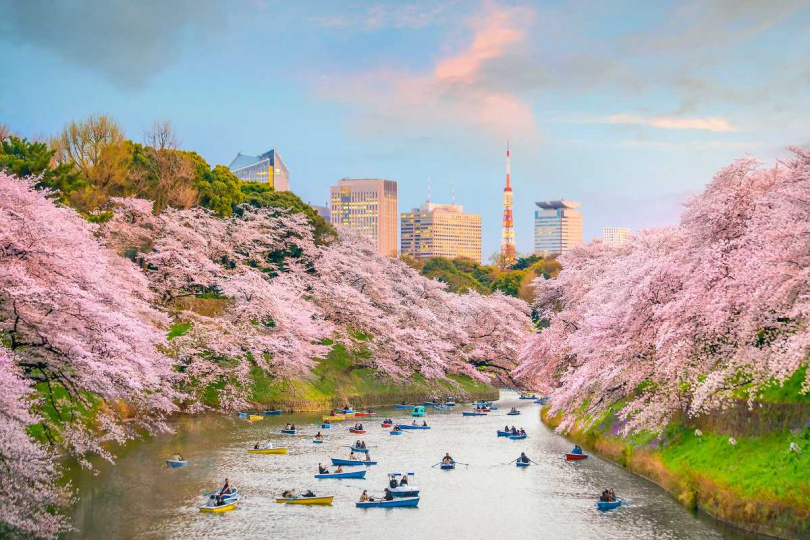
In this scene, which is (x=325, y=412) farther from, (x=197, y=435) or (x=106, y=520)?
(x=106, y=520)

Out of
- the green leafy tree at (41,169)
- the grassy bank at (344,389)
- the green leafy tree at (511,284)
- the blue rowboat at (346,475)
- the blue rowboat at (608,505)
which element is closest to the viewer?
the blue rowboat at (608,505)

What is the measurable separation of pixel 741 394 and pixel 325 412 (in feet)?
132

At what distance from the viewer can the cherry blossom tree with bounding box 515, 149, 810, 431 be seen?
26.3 m

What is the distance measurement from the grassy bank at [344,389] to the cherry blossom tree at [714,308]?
29538mm

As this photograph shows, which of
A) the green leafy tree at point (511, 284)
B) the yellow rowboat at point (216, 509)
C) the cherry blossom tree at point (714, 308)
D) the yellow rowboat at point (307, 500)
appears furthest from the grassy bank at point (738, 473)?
the green leafy tree at point (511, 284)

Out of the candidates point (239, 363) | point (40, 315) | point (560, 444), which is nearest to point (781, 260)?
point (40, 315)

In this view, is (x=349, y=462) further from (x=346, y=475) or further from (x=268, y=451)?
(x=268, y=451)

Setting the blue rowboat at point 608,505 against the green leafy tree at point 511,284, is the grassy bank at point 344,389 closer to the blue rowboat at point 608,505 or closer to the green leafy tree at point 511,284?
the blue rowboat at point 608,505

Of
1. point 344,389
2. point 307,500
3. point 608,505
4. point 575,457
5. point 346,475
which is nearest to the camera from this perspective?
point 608,505

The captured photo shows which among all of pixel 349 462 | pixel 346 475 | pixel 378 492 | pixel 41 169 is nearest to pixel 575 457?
pixel 349 462

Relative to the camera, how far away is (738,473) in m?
29.8

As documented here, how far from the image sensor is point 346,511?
A: 113ft

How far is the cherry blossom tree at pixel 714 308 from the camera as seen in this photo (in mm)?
26328

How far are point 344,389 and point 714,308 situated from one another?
45.9 meters
